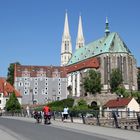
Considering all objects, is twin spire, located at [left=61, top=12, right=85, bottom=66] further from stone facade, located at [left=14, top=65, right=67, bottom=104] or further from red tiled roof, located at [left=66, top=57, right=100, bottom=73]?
stone facade, located at [left=14, top=65, right=67, bottom=104]

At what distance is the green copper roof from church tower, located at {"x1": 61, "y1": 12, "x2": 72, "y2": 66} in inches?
819

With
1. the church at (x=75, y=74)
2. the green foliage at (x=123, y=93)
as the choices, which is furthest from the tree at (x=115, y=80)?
the church at (x=75, y=74)

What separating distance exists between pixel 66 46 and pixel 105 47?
157 feet

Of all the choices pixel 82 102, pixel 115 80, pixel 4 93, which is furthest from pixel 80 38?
pixel 82 102

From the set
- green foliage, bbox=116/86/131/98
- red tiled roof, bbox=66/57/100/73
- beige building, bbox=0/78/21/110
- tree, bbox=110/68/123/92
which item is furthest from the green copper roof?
beige building, bbox=0/78/21/110

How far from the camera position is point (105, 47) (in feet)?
488

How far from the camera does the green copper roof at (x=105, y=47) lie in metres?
145

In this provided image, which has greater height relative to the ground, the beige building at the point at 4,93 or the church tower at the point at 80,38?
the church tower at the point at 80,38

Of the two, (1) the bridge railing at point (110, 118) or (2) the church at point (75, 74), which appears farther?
(2) the church at point (75, 74)

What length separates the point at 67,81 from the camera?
154 metres

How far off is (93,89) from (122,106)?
31.7m

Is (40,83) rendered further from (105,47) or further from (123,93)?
(123,93)

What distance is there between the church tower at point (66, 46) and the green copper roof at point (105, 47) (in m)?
20.8

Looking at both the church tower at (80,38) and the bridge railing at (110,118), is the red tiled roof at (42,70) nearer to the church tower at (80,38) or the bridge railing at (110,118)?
the church tower at (80,38)
